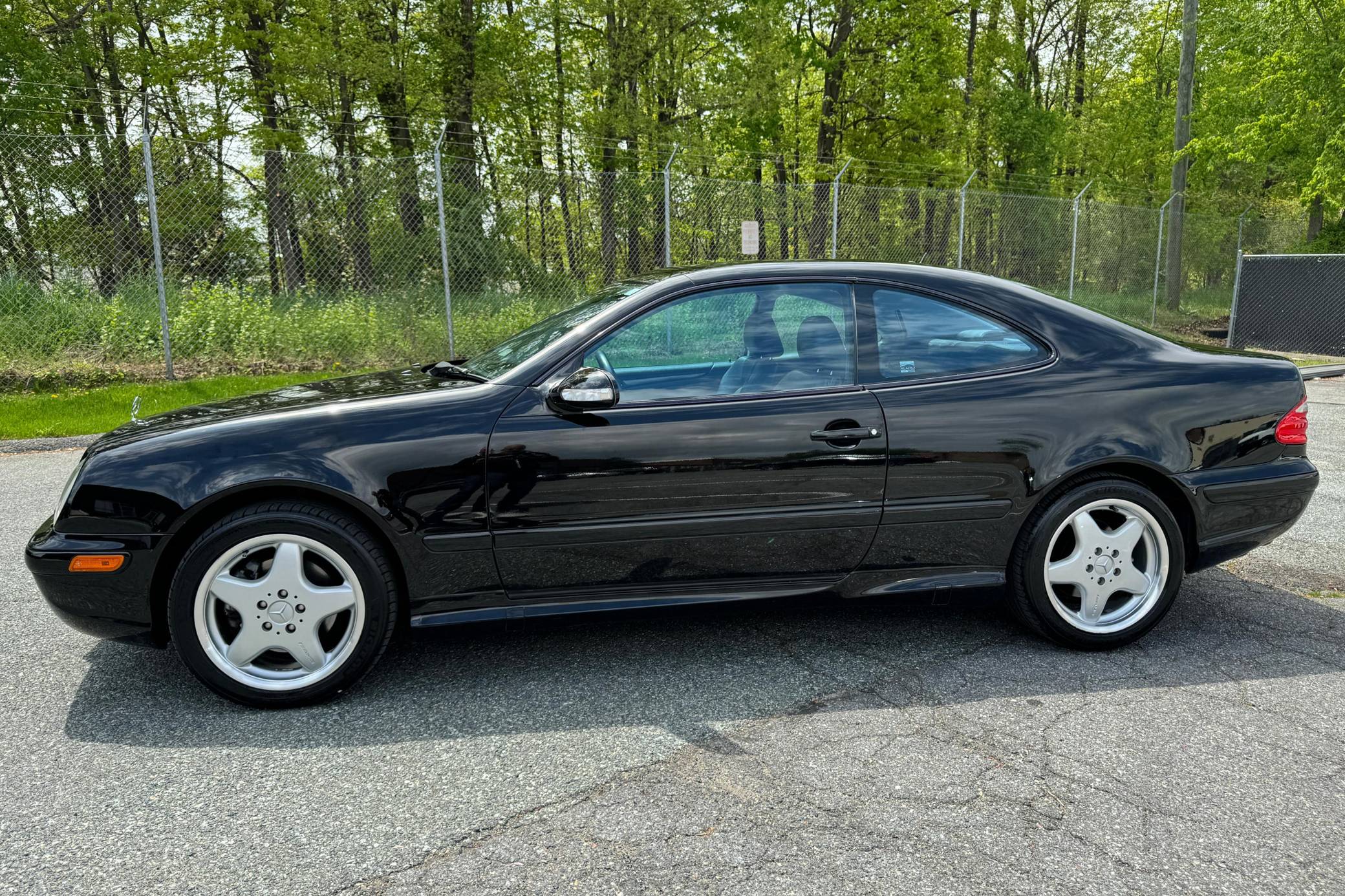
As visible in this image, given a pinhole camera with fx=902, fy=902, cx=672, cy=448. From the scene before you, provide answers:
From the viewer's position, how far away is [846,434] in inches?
130

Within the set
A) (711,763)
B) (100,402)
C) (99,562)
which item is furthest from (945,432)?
(100,402)

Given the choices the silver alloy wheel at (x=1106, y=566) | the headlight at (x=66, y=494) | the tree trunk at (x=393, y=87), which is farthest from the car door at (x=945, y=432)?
the tree trunk at (x=393, y=87)

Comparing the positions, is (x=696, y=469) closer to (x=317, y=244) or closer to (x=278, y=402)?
(x=278, y=402)

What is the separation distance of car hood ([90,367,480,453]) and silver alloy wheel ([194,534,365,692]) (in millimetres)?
514

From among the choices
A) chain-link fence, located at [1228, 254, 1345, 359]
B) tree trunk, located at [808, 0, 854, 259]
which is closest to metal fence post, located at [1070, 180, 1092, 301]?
chain-link fence, located at [1228, 254, 1345, 359]

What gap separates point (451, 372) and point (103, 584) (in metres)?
1.42

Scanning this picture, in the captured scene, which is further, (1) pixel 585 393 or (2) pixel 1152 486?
(2) pixel 1152 486

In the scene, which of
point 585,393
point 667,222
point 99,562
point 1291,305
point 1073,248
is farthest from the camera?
point 1073,248

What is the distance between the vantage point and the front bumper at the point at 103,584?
9.80 ft

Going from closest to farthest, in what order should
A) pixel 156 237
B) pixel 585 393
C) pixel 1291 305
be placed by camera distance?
pixel 585 393 → pixel 156 237 → pixel 1291 305

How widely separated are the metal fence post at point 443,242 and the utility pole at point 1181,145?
51.5 feet

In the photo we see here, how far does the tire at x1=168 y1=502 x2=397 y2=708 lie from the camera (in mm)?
2990

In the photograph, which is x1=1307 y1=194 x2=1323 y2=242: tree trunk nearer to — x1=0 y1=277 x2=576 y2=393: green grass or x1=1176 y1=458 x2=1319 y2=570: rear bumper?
x1=0 y1=277 x2=576 y2=393: green grass

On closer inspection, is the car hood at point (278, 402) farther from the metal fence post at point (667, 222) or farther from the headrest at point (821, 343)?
the metal fence post at point (667, 222)
